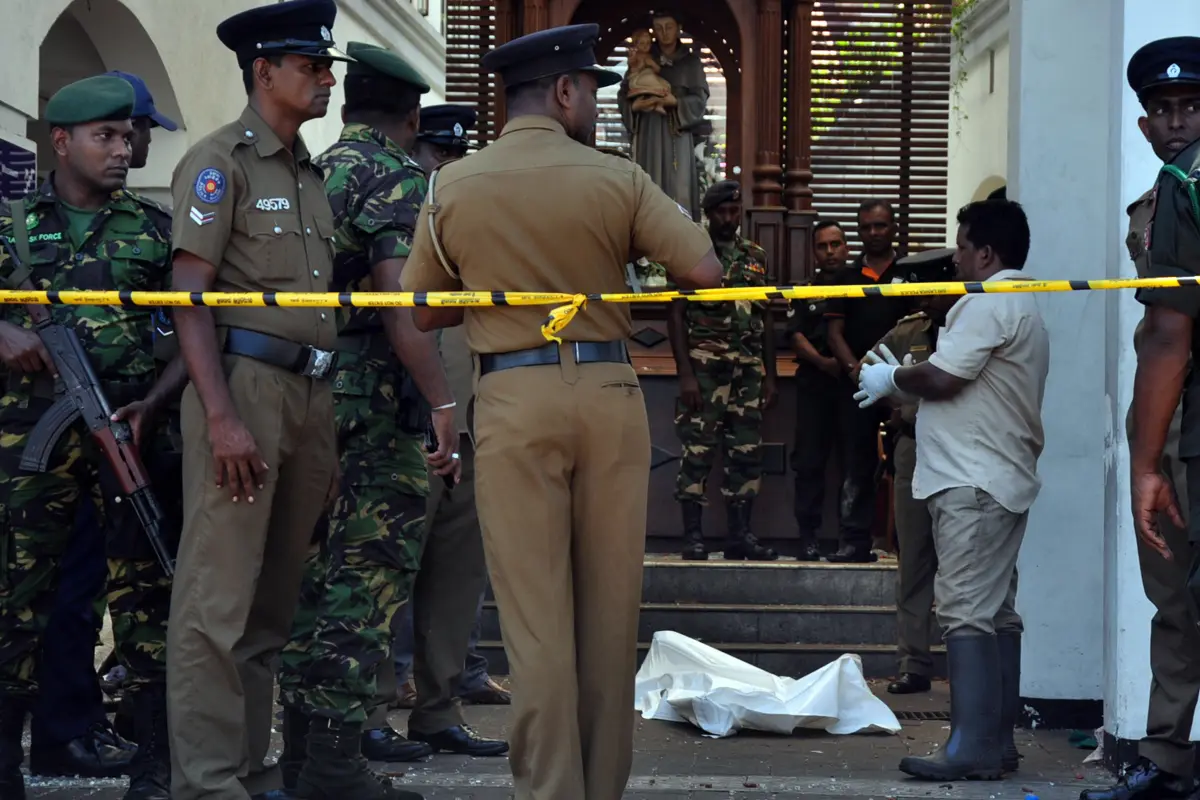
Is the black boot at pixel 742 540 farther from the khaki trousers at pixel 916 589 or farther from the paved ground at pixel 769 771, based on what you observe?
the paved ground at pixel 769 771

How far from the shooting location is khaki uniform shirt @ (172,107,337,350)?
4258 mm

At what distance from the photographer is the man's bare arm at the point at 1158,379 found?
13.2 ft

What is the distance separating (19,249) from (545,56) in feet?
6.14

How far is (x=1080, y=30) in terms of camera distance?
656 cm

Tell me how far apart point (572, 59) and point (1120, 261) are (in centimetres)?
225

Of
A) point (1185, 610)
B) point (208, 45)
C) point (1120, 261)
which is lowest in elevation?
point (1185, 610)

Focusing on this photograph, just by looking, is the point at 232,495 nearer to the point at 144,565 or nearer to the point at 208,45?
the point at 144,565

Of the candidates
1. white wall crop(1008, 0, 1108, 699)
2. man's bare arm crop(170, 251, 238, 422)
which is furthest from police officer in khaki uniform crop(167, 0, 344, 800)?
white wall crop(1008, 0, 1108, 699)

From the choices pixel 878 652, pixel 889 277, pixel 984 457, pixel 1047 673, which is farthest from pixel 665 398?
pixel 984 457

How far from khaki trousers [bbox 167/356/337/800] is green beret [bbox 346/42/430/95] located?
1230mm

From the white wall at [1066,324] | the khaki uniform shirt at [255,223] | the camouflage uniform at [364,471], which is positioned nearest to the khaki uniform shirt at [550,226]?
the khaki uniform shirt at [255,223]

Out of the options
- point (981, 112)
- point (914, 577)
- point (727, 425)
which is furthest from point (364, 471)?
point (981, 112)

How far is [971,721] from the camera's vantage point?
539 centimetres

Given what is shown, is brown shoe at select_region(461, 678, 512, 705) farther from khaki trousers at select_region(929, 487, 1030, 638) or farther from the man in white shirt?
khaki trousers at select_region(929, 487, 1030, 638)
